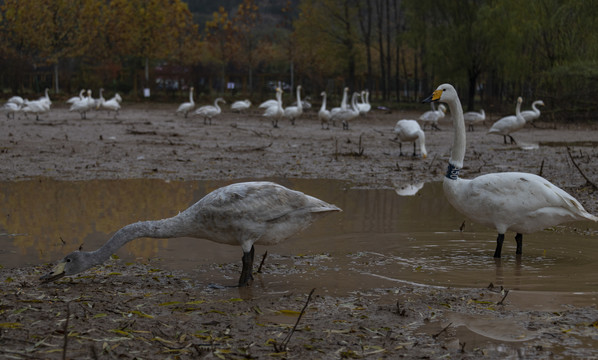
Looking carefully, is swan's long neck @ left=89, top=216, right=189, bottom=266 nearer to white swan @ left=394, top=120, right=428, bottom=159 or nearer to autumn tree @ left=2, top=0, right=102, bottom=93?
white swan @ left=394, top=120, right=428, bottom=159

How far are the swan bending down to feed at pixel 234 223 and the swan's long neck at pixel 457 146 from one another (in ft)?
5.73

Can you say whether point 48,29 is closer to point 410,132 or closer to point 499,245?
point 410,132

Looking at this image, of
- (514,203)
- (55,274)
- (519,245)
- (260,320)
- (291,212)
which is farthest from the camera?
(519,245)

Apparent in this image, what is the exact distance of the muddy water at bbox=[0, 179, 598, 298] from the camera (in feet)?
21.7

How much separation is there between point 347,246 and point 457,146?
165 centimetres

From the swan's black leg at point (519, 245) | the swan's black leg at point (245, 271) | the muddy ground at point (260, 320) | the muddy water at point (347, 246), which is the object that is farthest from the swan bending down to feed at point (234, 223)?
Answer: the swan's black leg at point (519, 245)

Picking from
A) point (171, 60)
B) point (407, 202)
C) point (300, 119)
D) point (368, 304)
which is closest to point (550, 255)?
point (368, 304)

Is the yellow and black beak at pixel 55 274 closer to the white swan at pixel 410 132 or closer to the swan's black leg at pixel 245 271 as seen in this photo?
the swan's black leg at pixel 245 271

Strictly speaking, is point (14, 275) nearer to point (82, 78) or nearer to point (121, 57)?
point (82, 78)

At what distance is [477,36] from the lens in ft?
116

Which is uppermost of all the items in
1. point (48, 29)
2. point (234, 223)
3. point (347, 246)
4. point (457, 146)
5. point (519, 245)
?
point (48, 29)

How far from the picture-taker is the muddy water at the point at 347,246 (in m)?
6.60

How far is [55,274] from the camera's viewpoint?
604 cm

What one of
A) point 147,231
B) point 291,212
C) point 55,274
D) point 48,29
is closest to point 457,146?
point 291,212
